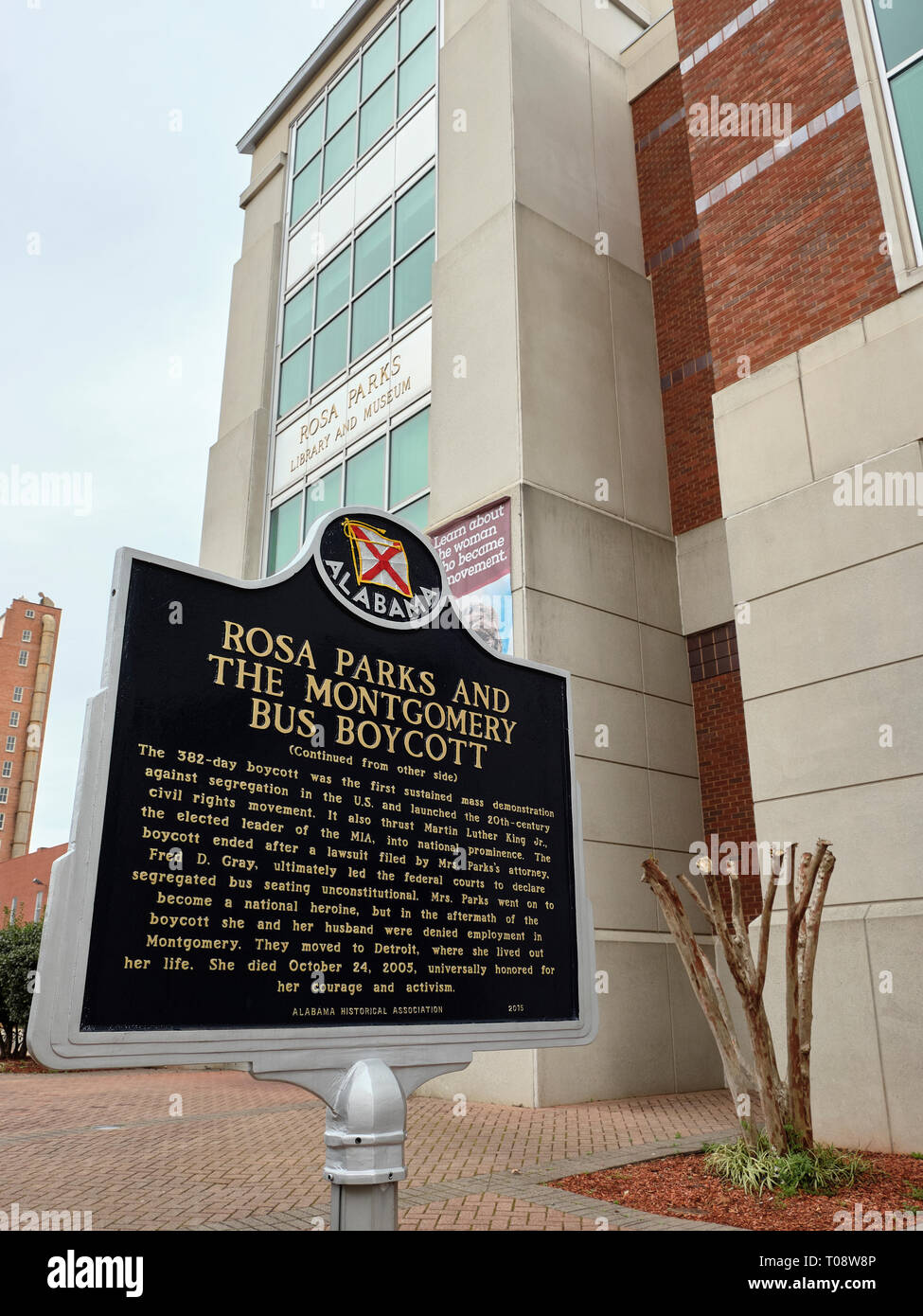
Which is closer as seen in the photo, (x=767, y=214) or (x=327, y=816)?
(x=327, y=816)

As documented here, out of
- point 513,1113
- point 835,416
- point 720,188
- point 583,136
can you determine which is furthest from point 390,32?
point 513,1113

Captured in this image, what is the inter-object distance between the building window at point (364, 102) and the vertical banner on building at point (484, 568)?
1032 centimetres

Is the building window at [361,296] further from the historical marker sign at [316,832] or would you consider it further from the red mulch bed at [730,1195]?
the red mulch bed at [730,1195]

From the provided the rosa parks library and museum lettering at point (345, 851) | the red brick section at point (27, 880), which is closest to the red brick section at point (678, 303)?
the rosa parks library and museum lettering at point (345, 851)

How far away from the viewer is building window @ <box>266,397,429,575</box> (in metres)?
16.8

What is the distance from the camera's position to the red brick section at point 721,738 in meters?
14.3

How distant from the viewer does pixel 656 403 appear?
1666 cm

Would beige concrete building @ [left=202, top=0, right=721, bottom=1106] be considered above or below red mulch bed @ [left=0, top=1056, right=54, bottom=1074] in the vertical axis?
above

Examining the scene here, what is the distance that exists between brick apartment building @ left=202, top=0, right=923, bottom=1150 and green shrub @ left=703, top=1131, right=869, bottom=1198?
5.54 feet

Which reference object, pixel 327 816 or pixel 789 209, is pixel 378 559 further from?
pixel 789 209

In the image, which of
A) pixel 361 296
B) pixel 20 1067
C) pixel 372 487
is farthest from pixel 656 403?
pixel 20 1067

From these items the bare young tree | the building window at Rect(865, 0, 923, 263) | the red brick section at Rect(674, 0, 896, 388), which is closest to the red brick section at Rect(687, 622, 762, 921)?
the red brick section at Rect(674, 0, 896, 388)

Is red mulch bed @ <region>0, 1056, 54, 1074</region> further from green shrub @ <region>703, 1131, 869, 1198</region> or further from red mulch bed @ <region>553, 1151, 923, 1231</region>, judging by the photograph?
green shrub @ <region>703, 1131, 869, 1198</region>

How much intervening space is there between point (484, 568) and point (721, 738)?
4.58 m
